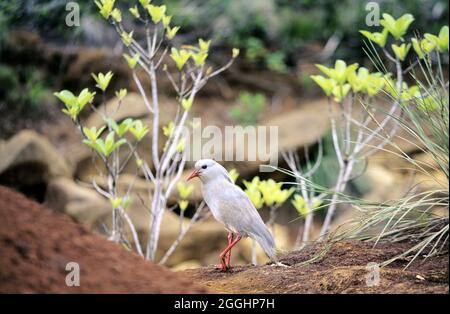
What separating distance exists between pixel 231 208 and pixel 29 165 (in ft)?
16.2

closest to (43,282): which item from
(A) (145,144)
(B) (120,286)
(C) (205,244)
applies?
(B) (120,286)

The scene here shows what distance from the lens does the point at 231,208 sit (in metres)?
3.21

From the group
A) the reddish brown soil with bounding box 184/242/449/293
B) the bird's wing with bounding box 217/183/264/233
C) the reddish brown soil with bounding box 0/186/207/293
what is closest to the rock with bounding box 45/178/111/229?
the reddish brown soil with bounding box 184/242/449/293

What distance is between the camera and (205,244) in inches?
268

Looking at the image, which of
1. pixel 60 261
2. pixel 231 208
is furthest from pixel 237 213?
pixel 60 261

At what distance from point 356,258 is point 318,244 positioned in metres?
0.40

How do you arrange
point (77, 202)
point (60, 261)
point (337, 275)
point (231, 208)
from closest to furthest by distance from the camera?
point (60, 261)
point (337, 275)
point (231, 208)
point (77, 202)

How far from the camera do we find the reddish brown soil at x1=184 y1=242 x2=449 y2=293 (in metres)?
2.79

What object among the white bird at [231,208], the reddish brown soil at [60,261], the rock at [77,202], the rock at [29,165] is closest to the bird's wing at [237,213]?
the white bird at [231,208]

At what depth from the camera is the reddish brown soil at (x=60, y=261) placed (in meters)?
2.43

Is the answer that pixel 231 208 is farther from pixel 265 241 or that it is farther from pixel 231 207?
pixel 265 241

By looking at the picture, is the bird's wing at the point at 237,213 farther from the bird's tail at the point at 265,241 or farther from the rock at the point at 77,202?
the rock at the point at 77,202

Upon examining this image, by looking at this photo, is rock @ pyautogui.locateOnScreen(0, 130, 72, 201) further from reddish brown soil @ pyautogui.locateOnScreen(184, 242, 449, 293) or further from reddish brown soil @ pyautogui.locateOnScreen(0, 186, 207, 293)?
reddish brown soil @ pyautogui.locateOnScreen(0, 186, 207, 293)
